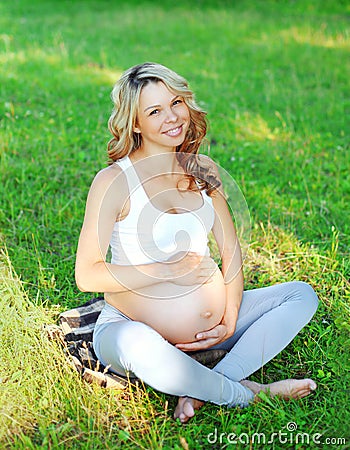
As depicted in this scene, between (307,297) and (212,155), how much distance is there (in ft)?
7.06

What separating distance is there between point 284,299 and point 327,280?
0.58 meters

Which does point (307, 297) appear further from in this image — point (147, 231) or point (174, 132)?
point (174, 132)

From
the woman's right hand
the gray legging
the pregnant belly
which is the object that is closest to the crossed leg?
the gray legging

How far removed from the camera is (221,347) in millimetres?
2662

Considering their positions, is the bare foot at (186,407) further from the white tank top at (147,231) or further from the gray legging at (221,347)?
the white tank top at (147,231)

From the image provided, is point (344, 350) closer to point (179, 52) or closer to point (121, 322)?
point (121, 322)

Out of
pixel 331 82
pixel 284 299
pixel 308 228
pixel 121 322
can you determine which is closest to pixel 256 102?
pixel 331 82

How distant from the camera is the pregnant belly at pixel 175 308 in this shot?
2.41 m

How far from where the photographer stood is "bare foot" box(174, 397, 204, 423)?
88.5 inches

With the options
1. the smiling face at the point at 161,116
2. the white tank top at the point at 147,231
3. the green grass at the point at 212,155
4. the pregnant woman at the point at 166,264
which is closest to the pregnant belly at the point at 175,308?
the pregnant woman at the point at 166,264

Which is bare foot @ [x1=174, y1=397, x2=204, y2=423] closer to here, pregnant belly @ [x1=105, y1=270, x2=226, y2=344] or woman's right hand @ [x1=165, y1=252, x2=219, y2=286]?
pregnant belly @ [x1=105, y1=270, x2=226, y2=344]

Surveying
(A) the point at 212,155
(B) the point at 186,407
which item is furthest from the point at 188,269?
(A) the point at 212,155

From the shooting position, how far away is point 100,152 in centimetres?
451

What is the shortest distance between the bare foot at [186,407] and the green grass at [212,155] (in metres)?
0.04
